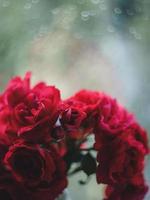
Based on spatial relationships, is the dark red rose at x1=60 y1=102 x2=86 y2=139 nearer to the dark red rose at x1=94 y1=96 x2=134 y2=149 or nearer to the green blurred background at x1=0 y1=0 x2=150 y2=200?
the dark red rose at x1=94 y1=96 x2=134 y2=149

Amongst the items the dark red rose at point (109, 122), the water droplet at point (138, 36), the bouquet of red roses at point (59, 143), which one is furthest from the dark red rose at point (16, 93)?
the water droplet at point (138, 36)

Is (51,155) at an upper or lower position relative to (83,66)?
upper

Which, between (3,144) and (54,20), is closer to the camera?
(3,144)

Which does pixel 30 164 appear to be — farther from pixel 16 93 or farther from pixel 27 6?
pixel 27 6

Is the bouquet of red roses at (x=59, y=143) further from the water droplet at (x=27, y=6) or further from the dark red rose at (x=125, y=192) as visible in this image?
the water droplet at (x=27, y=6)

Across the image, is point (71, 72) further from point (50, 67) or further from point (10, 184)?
point (10, 184)

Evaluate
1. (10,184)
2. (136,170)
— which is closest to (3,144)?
(10,184)
